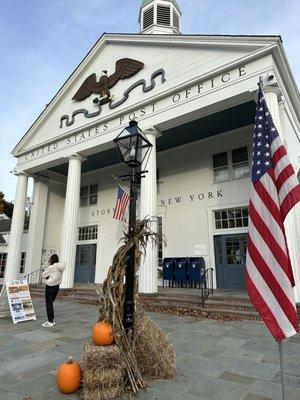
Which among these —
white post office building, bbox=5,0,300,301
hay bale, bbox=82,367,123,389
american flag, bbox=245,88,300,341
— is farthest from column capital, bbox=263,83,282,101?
hay bale, bbox=82,367,123,389

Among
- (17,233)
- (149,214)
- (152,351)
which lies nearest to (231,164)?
(149,214)

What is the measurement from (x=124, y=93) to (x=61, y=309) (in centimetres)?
902

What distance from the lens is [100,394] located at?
10.9ft

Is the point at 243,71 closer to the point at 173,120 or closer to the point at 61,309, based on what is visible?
the point at 173,120

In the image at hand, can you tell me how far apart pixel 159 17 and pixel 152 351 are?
19.7 metres

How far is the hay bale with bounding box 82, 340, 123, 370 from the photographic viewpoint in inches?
133

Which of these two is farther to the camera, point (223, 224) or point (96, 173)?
point (96, 173)

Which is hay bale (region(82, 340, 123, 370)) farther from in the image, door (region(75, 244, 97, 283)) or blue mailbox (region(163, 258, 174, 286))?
door (region(75, 244, 97, 283))

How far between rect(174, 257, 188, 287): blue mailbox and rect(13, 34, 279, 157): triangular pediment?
682 cm

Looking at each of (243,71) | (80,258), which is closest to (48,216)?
(80,258)

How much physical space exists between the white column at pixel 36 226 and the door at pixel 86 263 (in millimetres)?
2241

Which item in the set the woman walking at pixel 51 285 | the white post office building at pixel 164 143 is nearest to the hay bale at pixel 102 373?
the woman walking at pixel 51 285

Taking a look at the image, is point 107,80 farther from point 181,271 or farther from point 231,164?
point 181,271

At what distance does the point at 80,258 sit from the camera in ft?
57.7
